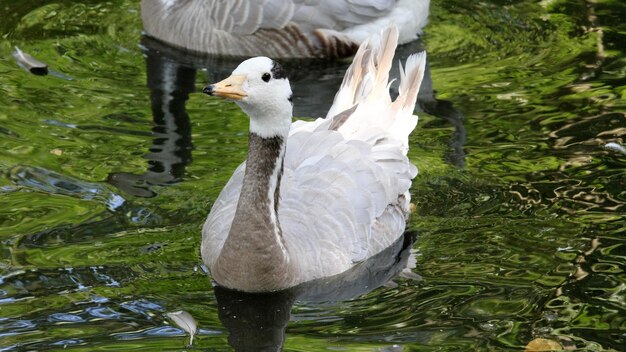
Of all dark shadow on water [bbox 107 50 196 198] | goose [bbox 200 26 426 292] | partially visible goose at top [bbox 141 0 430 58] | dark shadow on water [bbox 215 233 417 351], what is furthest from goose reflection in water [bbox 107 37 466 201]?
dark shadow on water [bbox 215 233 417 351]

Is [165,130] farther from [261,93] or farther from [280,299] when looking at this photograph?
[261,93]

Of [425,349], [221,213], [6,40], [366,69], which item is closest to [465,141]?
[366,69]

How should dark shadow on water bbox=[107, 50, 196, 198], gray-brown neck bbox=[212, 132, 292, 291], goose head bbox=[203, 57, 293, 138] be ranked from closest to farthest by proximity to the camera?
goose head bbox=[203, 57, 293, 138], gray-brown neck bbox=[212, 132, 292, 291], dark shadow on water bbox=[107, 50, 196, 198]

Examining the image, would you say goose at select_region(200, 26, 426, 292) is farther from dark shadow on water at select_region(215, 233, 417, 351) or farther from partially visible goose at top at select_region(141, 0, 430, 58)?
partially visible goose at top at select_region(141, 0, 430, 58)

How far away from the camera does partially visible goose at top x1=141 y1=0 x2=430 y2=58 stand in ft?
37.4

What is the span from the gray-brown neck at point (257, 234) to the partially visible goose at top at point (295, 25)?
435 cm

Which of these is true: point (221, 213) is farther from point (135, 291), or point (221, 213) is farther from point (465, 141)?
point (465, 141)

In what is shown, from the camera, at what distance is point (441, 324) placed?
6910 mm

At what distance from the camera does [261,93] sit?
6844 millimetres

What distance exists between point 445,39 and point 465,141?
7.80 feet

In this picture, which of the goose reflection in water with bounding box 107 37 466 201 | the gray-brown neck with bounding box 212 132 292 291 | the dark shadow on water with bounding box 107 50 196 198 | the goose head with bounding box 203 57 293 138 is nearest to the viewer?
the goose head with bounding box 203 57 293 138

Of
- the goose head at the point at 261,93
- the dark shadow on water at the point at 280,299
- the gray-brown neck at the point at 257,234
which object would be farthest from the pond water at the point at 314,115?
the goose head at the point at 261,93

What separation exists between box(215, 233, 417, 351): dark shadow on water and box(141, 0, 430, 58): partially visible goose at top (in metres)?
3.87

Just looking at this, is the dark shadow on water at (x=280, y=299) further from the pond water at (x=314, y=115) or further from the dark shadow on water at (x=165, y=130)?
the dark shadow on water at (x=165, y=130)
